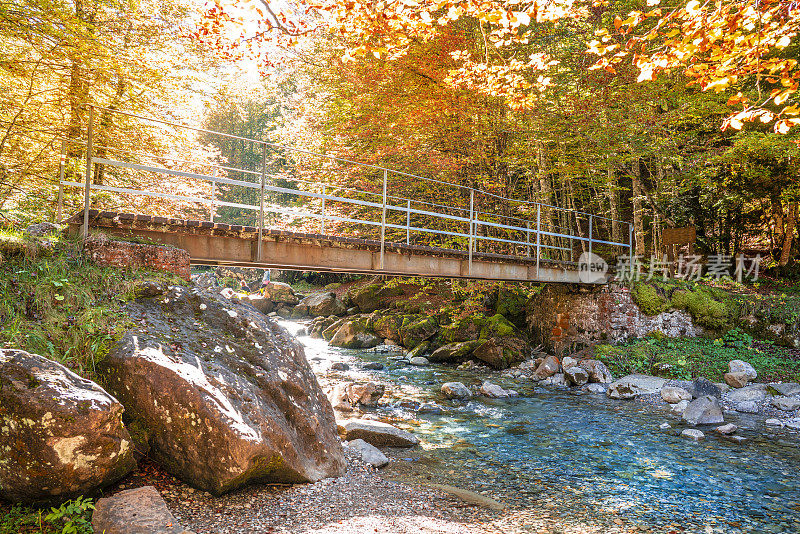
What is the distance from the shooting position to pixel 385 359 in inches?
548

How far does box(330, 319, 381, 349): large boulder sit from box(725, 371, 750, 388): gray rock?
1004 centimetres

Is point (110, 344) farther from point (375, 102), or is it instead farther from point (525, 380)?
point (375, 102)

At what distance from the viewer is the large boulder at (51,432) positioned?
3062 mm

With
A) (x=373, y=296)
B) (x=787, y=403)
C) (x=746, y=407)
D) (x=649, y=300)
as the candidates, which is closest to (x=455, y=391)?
(x=746, y=407)

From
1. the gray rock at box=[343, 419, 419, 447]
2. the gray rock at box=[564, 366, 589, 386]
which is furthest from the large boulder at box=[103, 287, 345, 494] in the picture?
the gray rock at box=[564, 366, 589, 386]

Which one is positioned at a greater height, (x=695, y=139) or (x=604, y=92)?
(x=604, y=92)

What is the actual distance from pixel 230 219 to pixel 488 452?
32785 millimetres

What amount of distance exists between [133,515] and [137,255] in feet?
9.95

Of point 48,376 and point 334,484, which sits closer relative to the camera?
point 48,376

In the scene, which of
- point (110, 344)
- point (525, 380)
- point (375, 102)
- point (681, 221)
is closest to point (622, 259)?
point (681, 221)

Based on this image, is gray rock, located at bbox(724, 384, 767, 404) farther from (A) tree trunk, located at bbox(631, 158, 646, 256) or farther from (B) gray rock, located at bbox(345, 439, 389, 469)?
(B) gray rock, located at bbox(345, 439, 389, 469)

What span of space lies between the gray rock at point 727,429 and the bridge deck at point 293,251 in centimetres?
491

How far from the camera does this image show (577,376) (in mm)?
10781

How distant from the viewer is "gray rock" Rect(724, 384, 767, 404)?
29.6ft
